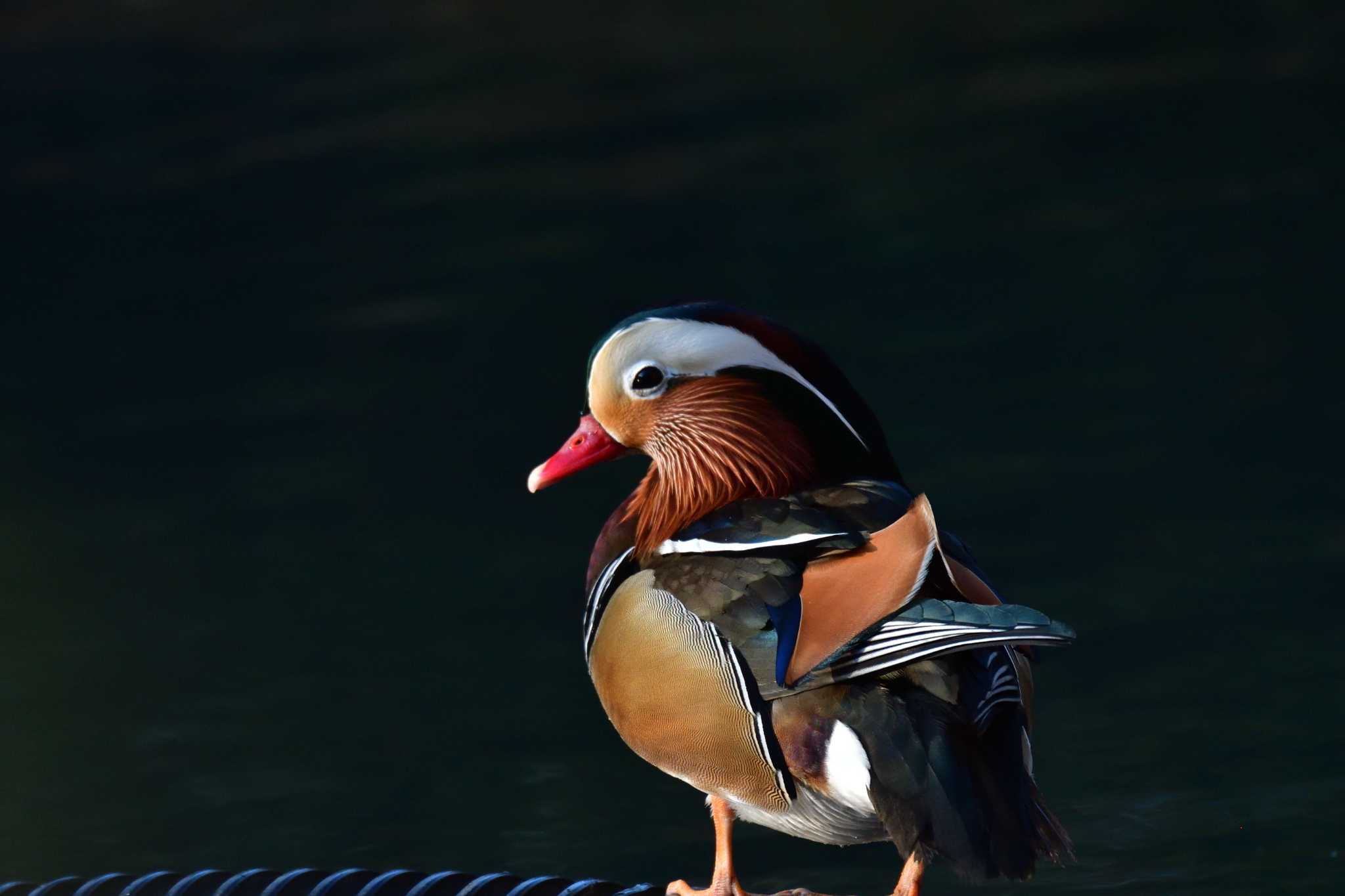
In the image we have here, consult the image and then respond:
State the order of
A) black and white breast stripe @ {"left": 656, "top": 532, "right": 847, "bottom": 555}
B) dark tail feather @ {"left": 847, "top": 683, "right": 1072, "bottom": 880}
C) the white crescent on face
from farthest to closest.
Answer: the white crescent on face, black and white breast stripe @ {"left": 656, "top": 532, "right": 847, "bottom": 555}, dark tail feather @ {"left": 847, "top": 683, "right": 1072, "bottom": 880}

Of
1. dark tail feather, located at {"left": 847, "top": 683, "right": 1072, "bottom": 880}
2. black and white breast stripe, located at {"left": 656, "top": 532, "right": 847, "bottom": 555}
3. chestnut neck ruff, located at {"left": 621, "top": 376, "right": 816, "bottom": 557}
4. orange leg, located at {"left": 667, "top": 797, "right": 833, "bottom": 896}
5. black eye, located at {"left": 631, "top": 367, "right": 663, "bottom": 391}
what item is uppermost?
black eye, located at {"left": 631, "top": 367, "right": 663, "bottom": 391}

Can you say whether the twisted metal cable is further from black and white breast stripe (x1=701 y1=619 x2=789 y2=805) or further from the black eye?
the black eye

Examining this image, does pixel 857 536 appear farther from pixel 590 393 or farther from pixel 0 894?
pixel 0 894

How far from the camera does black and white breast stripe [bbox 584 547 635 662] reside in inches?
Answer: 74.0

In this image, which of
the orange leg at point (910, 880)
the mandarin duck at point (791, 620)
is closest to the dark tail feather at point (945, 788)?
the mandarin duck at point (791, 620)

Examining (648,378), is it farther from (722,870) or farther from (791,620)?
(722,870)

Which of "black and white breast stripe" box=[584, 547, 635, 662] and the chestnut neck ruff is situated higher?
the chestnut neck ruff

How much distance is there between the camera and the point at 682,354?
1.86 m

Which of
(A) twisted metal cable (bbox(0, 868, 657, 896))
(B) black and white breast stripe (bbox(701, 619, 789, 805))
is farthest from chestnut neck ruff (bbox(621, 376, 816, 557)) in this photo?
(A) twisted metal cable (bbox(0, 868, 657, 896))

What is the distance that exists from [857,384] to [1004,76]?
2.14 meters

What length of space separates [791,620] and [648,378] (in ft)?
1.12

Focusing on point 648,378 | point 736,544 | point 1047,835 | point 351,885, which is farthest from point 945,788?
point 351,885

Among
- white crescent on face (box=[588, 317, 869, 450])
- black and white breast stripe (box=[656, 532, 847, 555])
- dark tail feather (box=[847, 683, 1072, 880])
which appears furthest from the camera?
white crescent on face (box=[588, 317, 869, 450])

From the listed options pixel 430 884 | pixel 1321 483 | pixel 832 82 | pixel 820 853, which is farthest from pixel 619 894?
Result: pixel 832 82
